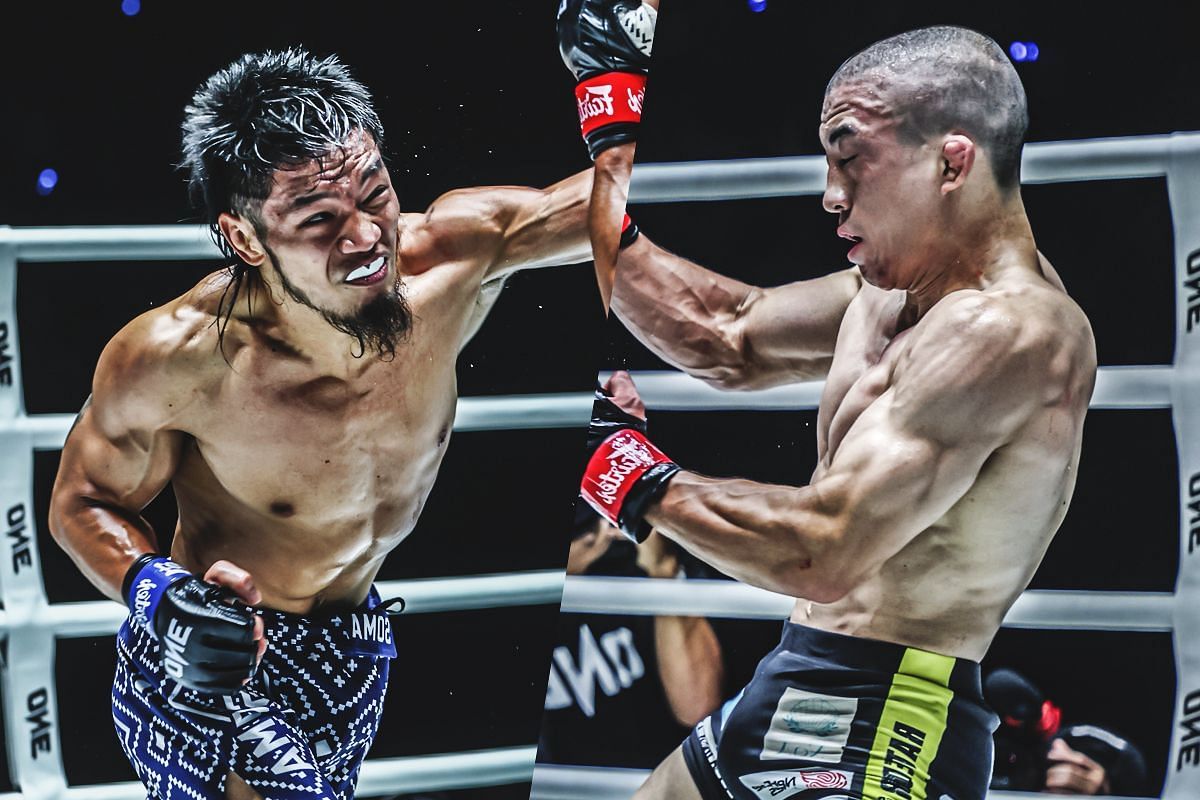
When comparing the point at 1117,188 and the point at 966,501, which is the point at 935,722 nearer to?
the point at 966,501

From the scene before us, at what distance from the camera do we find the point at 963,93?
1950 mm

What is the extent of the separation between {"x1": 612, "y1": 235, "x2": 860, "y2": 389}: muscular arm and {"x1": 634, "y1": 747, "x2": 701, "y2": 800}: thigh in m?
0.67

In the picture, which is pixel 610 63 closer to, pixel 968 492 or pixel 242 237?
pixel 242 237

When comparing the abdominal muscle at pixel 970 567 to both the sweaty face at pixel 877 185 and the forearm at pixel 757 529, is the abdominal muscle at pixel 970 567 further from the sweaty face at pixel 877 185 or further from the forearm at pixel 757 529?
the sweaty face at pixel 877 185

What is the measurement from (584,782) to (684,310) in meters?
0.88

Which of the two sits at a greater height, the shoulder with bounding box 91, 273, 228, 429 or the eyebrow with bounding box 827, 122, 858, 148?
the eyebrow with bounding box 827, 122, 858, 148

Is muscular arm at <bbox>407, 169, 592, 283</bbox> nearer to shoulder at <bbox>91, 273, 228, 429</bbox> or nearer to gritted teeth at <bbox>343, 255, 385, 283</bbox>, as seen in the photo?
gritted teeth at <bbox>343, 255, 385, 283</bbox>

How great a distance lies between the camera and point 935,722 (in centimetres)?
206

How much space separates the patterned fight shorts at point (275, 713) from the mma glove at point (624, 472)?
2.77 ft

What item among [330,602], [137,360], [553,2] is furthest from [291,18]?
[330,602]

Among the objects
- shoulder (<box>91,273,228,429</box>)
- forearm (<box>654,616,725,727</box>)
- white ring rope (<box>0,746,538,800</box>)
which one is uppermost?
shoulder (<box>91,273,228,429</box>)

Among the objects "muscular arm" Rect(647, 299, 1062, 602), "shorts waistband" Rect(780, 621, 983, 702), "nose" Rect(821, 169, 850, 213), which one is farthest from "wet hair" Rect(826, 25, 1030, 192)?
"shorts waistband" Rect(780, 621, 983, 702)

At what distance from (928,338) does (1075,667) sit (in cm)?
62

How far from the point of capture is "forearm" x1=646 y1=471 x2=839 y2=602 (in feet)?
6.58
